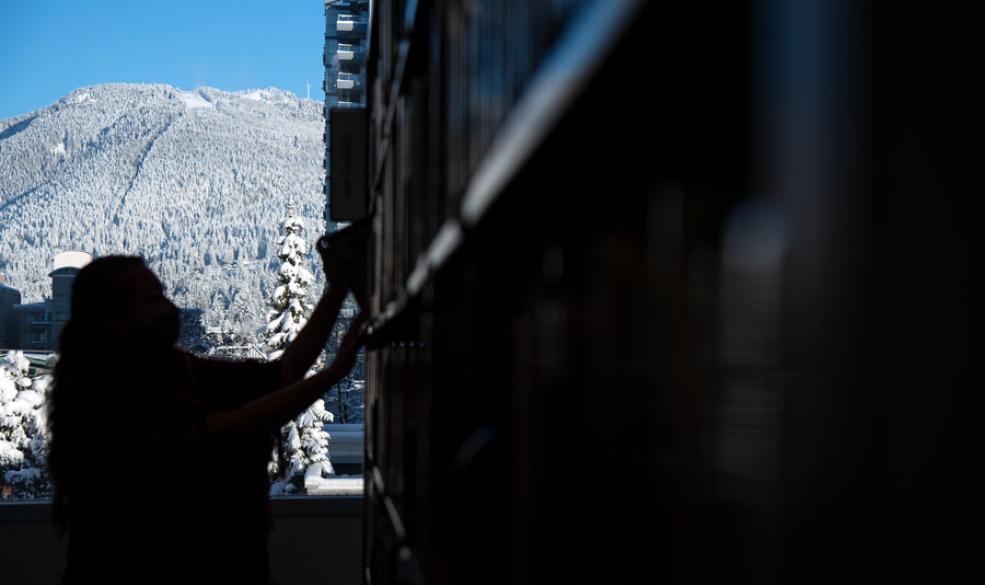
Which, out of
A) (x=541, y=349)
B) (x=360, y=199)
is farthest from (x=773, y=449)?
(x=360, y=199)

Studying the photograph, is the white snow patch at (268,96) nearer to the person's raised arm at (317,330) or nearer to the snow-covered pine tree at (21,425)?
the snow-covered pine tree at (21,425)

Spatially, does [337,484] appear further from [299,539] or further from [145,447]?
[145,447]

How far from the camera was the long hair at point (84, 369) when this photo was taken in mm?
1670

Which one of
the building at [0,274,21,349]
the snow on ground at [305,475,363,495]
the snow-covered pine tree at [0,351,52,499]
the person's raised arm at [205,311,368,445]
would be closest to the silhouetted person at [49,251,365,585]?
the person's raised arm at [205,311,368,445]

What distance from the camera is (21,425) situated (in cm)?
689

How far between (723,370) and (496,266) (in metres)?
0.36

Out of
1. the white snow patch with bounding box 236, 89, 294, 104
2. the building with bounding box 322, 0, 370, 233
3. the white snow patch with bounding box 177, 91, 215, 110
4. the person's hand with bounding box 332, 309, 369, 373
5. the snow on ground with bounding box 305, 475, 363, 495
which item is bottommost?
the snow on ground with bounding box 305, 475, 363, 495

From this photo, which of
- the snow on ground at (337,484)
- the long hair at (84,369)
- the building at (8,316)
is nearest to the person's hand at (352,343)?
the long hair at (84,369)

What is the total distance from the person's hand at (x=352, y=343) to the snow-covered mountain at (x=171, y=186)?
28 cm

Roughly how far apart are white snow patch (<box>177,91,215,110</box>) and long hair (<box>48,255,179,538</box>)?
55.2 meters

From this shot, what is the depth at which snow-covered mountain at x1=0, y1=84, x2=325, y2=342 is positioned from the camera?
38.8 ft

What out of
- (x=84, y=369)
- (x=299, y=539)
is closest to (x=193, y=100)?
(x=299, y=539)

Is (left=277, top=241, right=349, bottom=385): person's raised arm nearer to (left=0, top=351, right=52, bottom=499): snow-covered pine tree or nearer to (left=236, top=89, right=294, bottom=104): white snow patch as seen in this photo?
(left=0, top=351, right=52, bottom=499): snow-covered pine tree

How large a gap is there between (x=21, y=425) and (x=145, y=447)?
19.5 ft
